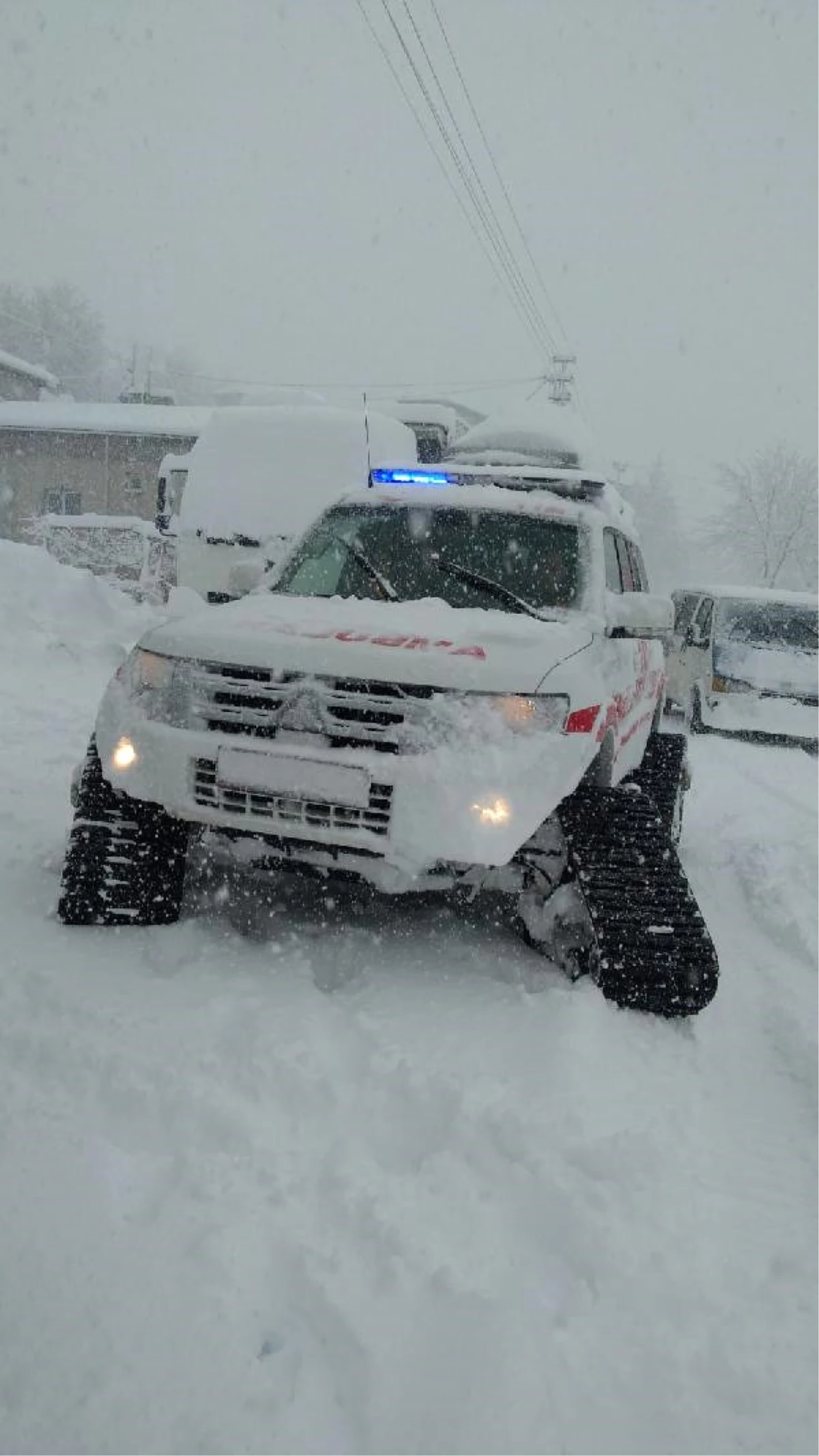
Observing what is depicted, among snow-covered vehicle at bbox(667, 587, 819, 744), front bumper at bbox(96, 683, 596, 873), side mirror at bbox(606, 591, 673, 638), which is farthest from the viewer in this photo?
snow-covered vehicle at bbox(667, 587, 819, 744)

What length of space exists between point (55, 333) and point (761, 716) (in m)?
69.8

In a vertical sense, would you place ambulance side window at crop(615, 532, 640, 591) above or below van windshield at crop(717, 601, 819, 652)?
above

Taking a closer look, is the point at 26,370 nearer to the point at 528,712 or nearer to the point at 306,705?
the point at 306,705

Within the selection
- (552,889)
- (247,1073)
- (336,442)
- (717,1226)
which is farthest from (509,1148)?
(336,442)

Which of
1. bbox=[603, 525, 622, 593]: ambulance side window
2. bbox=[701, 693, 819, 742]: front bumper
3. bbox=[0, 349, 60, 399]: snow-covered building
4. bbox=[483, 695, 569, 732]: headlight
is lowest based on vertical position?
bbox=[701, 693, 819, 742]: front bumper

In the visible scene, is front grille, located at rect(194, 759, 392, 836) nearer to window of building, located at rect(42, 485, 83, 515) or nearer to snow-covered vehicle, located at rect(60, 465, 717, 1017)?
snow-covered vehicle, located at rect(60, 465, 717, 1017)

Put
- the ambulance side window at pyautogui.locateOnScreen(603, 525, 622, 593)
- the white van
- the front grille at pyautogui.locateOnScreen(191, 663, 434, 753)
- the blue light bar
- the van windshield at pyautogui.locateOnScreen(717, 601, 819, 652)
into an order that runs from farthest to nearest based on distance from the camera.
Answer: the van windshield at pyautogui.locateOnScreen(717, 601, 819, 652), the white van, the blue light bar, the ambulance side window at pyautogui.locateOnScreen(603, 525, 622, 593), the front grille at pyautogui.locateOnScreen(191, 663, 434, 753)

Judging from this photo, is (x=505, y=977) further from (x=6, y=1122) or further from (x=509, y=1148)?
(x=6, y=1122)

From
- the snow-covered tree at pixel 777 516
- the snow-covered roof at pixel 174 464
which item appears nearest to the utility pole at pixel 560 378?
the snow-covered tree at pixel 777 516

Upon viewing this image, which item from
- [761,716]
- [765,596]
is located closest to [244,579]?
[761,716]

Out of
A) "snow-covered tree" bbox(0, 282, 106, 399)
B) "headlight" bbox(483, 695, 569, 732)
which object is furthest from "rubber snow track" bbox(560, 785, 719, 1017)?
"snow-covered tree" bbox(0, 282, 106, 399)

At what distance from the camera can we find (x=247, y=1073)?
2756 millimetres

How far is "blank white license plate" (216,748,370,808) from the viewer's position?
10.6 ft

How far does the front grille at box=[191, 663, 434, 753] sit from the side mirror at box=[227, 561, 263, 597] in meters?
1.23
